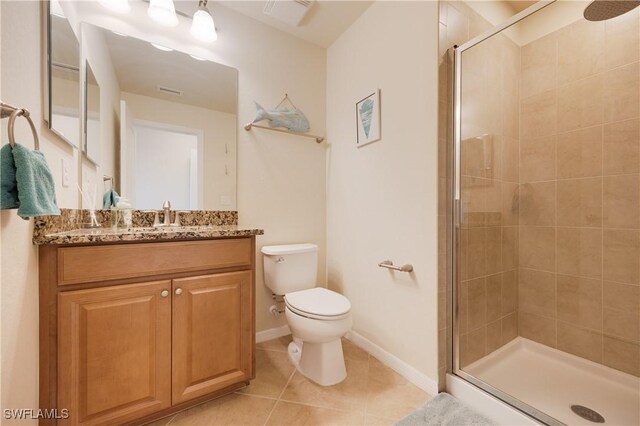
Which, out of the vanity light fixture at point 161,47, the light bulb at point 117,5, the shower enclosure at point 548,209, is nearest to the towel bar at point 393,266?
the shower enclosure at point 548,209

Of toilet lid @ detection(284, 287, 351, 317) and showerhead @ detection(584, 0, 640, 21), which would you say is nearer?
showerhead @ detection(584, 0, 640, 21)

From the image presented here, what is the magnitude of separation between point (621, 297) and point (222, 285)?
216cm

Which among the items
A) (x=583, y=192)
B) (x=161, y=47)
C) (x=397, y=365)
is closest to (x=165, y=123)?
(x=161, y=47)

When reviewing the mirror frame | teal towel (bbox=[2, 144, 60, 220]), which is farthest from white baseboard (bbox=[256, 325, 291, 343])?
the mirror frame

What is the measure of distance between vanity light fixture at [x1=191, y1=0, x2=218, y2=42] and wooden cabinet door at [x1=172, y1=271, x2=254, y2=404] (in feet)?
5.01

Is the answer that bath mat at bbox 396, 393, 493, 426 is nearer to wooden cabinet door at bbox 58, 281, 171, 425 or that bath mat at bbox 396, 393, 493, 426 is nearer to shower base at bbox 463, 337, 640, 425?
shower base at bbox 463, 337, 640, 425

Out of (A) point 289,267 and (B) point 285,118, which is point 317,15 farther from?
(A) point 289,267

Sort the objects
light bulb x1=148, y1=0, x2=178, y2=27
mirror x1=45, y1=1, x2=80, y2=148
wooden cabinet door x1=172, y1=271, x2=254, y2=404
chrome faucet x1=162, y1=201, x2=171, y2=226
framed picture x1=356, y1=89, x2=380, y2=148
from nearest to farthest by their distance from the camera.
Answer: mirror x1=45, y1=1, x2=80, y2=148 → wooden cabinet door x1=172, y1=271, x2=254, y2=404 → light bulb x1=148, y1=0, x2=178, y2=27 → chrome faucet x1=162, y1=201, x2=171, y2=226 → framed picture x1=356, y1=89, x2=380, y2=148

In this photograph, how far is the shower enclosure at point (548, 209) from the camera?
1.37 metres

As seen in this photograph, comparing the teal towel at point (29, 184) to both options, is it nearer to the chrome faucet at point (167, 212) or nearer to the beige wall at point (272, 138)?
the chrome faucet at point (167, 212)

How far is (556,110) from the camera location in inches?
64.4

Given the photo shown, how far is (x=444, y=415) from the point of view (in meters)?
1.20

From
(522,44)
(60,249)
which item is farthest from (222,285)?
(522,44)

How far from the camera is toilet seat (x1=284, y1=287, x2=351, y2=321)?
137 centimetres
